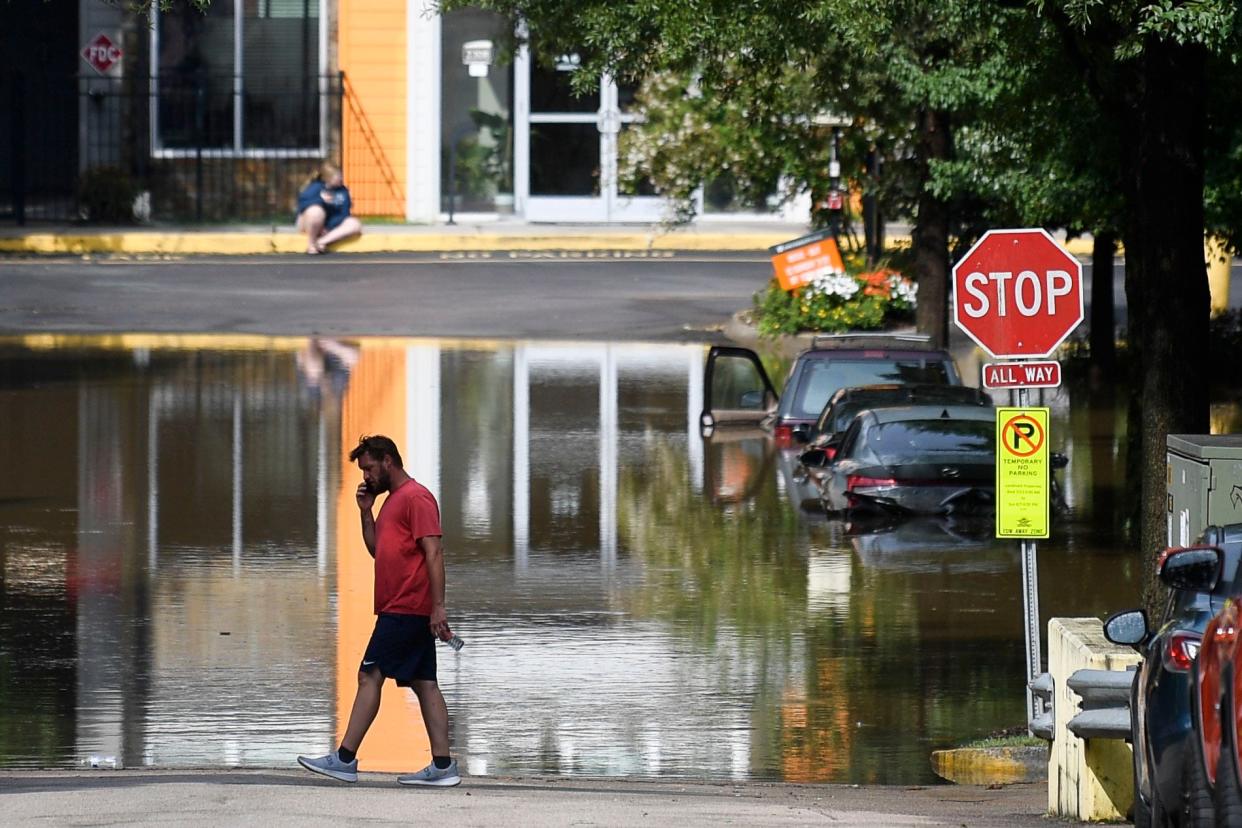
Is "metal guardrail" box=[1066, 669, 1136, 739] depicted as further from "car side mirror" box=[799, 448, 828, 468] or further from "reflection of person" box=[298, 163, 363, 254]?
"reflection of person" box=[298, 163, 363, 254]

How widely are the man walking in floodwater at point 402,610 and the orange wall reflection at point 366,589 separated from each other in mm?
1412

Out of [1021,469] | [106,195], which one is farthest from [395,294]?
[1021,469]

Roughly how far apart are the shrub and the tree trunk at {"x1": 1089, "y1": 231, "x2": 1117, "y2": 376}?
3.13 meters

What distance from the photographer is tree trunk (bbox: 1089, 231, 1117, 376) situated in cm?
2888

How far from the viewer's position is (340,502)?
20.4 meters

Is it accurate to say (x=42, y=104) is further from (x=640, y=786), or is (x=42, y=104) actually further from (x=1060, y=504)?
(x=640, y=786)

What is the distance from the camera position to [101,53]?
141 ft

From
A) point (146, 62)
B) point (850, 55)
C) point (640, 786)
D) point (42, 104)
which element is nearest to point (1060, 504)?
point (850, 55)

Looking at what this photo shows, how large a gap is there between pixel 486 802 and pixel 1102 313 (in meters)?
21.3

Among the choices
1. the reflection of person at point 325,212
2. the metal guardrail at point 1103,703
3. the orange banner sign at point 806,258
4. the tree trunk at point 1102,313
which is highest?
the reflection of person at point 325,212

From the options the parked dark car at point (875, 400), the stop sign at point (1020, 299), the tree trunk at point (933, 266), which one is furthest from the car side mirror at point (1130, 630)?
the tree trunk at point (933, 266)

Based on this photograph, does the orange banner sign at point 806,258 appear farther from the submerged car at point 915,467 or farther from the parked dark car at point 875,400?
the submerged car at point 915,467

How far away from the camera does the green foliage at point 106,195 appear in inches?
1677

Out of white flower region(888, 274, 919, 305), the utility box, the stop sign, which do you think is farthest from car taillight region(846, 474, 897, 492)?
white flower region(888, 274, 919, 305)
